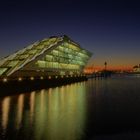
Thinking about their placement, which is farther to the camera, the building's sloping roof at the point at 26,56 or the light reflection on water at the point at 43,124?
the building's sloping roof at the point at 26,56

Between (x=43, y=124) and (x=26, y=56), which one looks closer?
(x=43, y=124)

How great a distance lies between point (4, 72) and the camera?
64.8 m

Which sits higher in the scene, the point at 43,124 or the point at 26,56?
the point at 26,56

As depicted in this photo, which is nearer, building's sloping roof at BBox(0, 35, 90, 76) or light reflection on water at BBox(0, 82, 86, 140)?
light reflection on water at BBox(0, 82, 86, 140)

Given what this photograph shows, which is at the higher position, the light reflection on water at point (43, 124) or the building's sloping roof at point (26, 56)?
the building's sloping roof at point (26, 56)

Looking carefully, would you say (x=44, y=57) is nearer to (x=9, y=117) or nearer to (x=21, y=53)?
(x=21, y=53)

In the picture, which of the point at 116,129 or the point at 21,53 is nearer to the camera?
the point at 116,129

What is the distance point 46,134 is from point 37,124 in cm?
289

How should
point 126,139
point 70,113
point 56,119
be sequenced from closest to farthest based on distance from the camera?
point 126,139 < point 56,119 < point 70,113

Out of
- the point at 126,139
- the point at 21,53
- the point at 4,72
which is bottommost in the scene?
the point at 126,139

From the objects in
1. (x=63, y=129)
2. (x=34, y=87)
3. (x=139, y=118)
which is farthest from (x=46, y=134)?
(x=34, y=87)

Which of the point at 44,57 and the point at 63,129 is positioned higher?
the point at 44,57

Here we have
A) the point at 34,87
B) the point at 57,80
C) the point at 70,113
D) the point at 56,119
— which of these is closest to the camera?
the point at 56,119

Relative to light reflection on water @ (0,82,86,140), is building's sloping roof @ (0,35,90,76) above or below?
above
